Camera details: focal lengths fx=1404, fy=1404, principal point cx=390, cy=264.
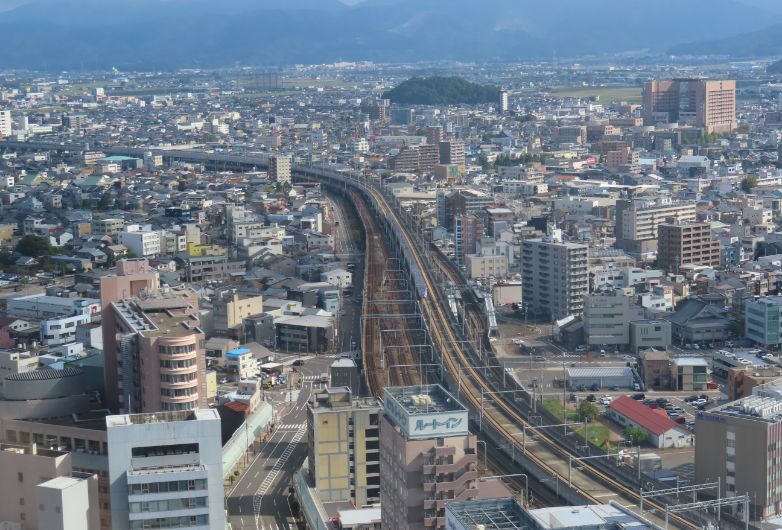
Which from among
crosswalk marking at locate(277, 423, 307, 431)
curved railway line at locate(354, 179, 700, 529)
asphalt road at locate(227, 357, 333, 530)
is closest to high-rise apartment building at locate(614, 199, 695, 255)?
curved railway line at locate(354, 179, 700, 529)

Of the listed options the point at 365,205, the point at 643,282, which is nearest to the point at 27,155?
the point at 365,205

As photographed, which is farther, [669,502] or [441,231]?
[441,231]

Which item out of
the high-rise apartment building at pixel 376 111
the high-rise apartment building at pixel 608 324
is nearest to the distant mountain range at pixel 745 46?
the high-rise apartment building at pixel 376 111

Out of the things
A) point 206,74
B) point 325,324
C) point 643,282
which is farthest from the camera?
point 206,74

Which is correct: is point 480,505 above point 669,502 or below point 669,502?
above

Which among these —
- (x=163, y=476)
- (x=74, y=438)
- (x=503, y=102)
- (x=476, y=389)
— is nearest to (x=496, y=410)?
(x=476, y=389)

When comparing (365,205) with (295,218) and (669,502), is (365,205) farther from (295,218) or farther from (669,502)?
(669,502)

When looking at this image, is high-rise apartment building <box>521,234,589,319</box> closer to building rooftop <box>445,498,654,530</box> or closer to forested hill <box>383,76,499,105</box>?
building rooftop <box>445,498,654,530</box>

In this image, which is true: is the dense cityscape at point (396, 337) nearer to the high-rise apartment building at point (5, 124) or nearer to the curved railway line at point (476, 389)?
the curved railway line at point (476, 389)
